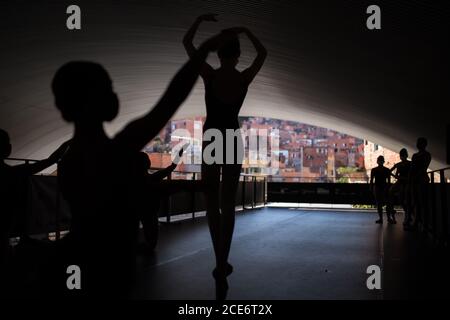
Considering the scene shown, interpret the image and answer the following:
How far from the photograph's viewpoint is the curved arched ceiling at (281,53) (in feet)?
24.6

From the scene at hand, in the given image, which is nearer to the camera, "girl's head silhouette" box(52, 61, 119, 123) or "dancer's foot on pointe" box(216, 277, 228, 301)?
"girl's head silhouette" box(52, 61, 119, 123)

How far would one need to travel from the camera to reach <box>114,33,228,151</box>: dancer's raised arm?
0.83 m

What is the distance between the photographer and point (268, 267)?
4.02m

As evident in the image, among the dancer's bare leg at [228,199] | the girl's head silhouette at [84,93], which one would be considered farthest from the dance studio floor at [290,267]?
the girl's head silhouette at [84,93]

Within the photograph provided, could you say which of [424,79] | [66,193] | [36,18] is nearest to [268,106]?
[424,79]

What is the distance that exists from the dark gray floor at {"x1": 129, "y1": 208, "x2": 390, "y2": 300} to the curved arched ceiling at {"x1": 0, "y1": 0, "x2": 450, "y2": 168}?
3.73m

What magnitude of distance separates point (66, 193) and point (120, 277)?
0.22 meters

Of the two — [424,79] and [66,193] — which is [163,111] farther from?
[424,79]

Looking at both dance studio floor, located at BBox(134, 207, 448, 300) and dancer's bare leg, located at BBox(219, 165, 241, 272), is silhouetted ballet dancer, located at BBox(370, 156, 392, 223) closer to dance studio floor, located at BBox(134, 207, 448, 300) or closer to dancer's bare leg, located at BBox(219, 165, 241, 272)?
dance studio floor, located at BBox(134, 207, 448, 300)

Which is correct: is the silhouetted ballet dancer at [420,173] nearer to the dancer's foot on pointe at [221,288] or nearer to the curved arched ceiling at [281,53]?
the curved arched ceiling at [281,53]

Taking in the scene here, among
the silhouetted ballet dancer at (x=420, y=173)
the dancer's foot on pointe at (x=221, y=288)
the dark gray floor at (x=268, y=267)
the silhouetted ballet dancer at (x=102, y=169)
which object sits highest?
the silhouetted ballet dancer at (x=102, y=169)

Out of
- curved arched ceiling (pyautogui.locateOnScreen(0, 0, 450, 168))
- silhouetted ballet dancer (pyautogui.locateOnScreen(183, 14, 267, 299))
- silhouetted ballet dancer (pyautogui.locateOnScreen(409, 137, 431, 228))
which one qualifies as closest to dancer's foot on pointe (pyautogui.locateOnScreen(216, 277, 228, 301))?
silhouetted ballet dancer (pyautogui.locateOnScreen(183, 14, 267, 299))

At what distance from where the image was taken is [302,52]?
10.0m

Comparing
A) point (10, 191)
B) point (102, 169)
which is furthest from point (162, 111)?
point (10, 191)
